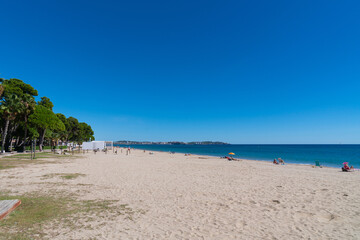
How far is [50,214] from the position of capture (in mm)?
5988

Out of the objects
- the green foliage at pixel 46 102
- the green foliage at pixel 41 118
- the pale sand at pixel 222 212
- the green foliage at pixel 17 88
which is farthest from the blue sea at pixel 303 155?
the green foliage at pixel 17 88

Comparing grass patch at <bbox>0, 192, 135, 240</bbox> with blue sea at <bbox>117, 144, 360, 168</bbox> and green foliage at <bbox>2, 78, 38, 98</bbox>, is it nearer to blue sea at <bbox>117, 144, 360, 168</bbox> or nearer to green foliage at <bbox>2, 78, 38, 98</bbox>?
green foliage at <bbox>2, 78, 38, 98</bbox>

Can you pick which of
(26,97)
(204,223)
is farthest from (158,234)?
(26,97)

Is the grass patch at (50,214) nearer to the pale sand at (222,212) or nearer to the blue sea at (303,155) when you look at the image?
the pale sand at (222,212)

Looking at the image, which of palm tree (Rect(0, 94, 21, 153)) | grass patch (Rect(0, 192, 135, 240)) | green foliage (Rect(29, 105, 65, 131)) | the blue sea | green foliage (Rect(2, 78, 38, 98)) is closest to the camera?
grass patch (Rect(0, 192, 135, 240))

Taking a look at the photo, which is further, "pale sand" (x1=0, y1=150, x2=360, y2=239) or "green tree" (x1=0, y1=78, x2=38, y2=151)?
"green tree" (x1=0, y1=78, x2=38, y2=151)

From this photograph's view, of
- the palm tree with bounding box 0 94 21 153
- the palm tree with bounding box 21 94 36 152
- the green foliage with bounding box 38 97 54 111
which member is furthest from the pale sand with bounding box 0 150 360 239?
the green foliage with bounding box 38 97 54 111

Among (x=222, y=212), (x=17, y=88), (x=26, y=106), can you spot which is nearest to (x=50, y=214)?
(x=222, y=212)

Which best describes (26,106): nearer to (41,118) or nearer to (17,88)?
(41,118)

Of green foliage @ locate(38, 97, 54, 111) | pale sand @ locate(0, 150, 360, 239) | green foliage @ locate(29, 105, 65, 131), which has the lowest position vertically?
pale sand @ locate(0, 150, 360, 239)

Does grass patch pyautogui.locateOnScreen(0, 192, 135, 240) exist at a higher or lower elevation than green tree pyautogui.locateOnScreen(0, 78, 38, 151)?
lower

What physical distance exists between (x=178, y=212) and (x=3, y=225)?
16.1 ft

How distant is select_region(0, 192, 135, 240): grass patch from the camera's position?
4.82m

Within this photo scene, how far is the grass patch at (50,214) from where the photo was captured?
4.82 m
